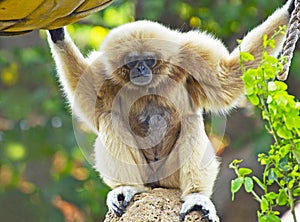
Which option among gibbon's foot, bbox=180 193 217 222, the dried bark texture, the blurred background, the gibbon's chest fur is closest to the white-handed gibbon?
the gibbon's chest fur

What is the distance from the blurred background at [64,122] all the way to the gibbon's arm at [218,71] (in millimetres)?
2598

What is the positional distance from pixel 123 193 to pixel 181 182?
29 cm

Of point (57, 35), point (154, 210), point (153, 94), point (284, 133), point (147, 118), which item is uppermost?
point (57, 35)

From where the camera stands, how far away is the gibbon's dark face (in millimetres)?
3672

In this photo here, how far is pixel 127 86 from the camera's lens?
12.1 ft

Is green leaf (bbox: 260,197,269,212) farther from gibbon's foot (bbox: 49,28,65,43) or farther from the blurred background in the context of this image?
the blurred background

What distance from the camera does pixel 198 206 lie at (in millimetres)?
3170

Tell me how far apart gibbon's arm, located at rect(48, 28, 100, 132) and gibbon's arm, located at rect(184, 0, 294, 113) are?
519mm

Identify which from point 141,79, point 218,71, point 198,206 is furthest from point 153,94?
point 198,206

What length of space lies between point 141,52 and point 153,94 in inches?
9.1

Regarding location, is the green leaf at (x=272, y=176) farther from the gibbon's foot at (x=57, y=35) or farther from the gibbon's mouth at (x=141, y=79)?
the gibbon's foot at (x=57, y=35)

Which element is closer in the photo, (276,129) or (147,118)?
(276,129)

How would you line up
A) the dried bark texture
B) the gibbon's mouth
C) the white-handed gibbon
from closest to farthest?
the dried bark texture < the white-handed gibbon < the gibbon's mouth

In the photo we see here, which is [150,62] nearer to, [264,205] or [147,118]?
[147,118]
